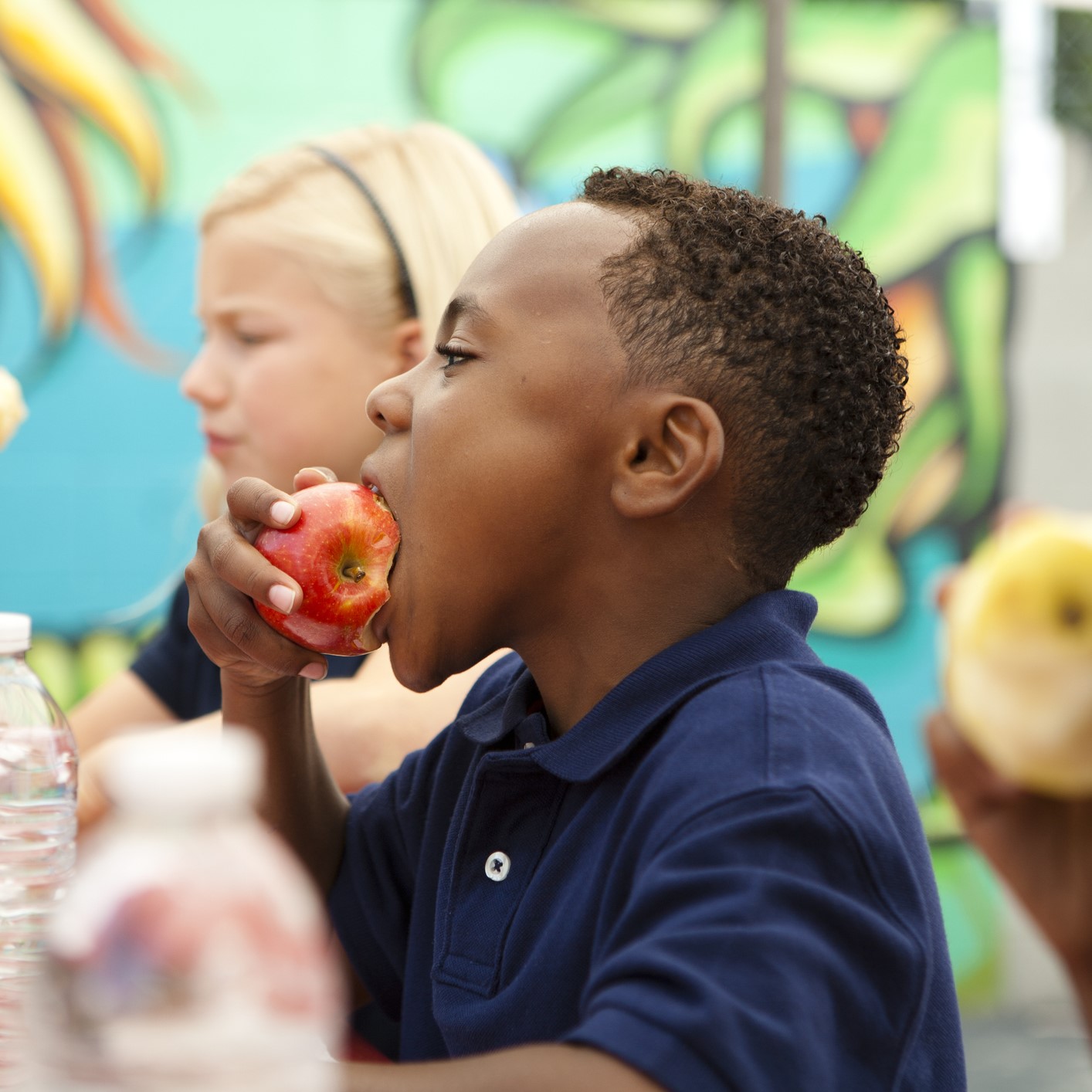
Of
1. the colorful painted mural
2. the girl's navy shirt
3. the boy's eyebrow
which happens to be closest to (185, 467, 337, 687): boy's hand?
the boy's eyebrow

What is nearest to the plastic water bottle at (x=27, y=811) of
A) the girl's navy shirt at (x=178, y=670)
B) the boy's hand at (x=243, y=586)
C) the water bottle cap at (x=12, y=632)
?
the water bottle cap at (x=12, y=632)

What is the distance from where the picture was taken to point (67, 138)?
3455mm

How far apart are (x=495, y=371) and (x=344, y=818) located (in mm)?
535

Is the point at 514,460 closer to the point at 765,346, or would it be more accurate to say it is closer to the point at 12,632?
the point at 765,346

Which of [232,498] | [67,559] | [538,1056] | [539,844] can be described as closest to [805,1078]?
[538,1056]

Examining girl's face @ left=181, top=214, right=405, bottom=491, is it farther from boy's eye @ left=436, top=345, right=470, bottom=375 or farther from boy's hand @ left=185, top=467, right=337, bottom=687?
boy's eye @ left=436, top=345, right=470, bottom=375

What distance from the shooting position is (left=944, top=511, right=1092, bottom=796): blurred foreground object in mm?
599

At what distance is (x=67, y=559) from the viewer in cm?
341

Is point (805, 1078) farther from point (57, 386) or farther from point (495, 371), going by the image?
point (57, 386)

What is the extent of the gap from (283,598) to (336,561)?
0.18ft

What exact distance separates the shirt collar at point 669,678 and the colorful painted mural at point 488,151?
2.59 m

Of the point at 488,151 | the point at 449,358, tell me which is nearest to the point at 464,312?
the point at 449,358

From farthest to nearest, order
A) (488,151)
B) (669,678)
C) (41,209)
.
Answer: (488,151)
(41,209)
(669,678)

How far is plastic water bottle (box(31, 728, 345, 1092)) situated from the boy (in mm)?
332
